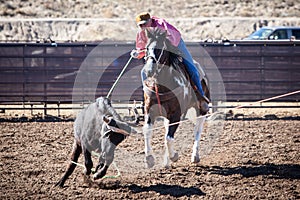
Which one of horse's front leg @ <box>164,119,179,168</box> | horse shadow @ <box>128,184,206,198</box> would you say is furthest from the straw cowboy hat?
horse shadow @ <box>128,184,206,198</box>

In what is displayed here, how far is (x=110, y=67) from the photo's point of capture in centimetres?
1466

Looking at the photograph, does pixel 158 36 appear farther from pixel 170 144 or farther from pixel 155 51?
pixel 170 144

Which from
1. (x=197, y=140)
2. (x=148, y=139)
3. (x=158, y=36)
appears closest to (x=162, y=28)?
(x=158, y=36)

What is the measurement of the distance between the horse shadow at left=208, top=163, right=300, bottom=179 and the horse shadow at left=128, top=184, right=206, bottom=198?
1.10 m

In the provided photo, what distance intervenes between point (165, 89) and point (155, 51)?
704mm

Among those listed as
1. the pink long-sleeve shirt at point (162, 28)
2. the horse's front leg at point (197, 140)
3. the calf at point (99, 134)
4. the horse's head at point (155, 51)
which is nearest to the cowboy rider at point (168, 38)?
the pink long-sleeve shirt at point (162, 28)

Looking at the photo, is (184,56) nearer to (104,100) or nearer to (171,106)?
(171,106)

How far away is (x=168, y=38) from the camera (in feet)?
26.5

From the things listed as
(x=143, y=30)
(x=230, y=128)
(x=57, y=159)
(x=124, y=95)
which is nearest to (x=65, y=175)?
(x=57, y=159)

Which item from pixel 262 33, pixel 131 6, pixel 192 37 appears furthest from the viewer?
pixel 131 6

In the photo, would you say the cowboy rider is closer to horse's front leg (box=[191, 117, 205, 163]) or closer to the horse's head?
the horse's head

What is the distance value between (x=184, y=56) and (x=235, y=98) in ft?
21.8

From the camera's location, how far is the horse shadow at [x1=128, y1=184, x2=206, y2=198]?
681cm

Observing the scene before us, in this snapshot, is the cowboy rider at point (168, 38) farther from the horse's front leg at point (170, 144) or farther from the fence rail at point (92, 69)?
the fence rail at point (92, 69)
